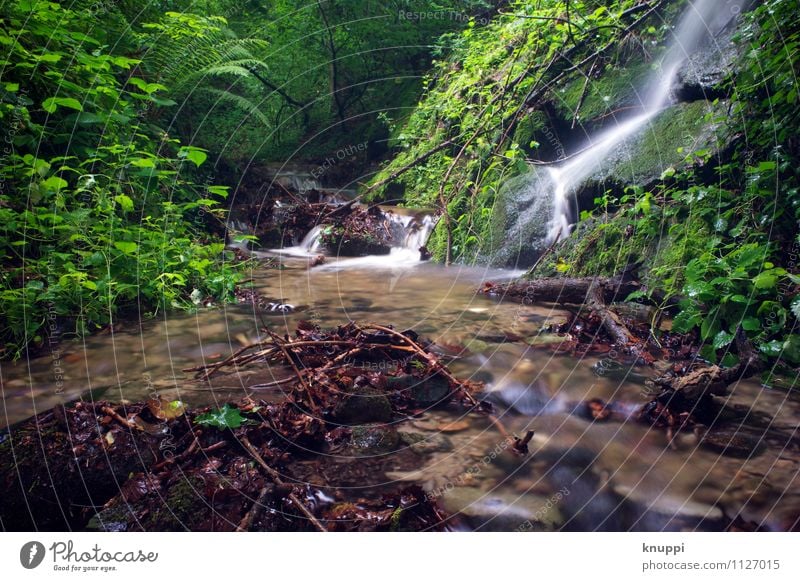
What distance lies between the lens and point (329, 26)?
3756 mm

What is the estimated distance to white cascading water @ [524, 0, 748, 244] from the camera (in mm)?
3512

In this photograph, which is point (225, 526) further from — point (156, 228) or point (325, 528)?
point (156, 228)

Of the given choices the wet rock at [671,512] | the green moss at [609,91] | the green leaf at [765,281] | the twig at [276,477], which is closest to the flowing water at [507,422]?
the wet rock at [671,512]

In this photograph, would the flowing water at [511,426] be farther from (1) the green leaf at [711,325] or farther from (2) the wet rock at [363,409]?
(1) the green leaf at [711,325]

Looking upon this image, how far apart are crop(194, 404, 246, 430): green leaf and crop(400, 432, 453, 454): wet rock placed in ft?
1.51

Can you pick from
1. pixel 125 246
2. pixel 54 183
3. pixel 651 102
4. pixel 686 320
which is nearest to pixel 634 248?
pixel 686 320

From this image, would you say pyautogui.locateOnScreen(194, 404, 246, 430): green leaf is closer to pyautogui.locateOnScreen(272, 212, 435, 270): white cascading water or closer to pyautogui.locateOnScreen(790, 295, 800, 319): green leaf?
pyautogui.locateOnScreen(790, 295, 800, 319): green leaf

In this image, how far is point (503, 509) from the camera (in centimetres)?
104

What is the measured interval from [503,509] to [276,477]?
0.54m

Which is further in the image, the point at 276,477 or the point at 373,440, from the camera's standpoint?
the point at 373,440

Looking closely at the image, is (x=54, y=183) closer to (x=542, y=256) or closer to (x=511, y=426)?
(x=511, y=426)

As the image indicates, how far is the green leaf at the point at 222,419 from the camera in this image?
1.17m

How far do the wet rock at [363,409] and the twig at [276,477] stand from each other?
0.27 meters

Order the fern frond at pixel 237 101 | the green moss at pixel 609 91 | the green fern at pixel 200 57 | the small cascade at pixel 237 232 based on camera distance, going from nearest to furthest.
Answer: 1. the green fern at pixel 200 57
2. the green moss at pixel 609 91
3. the fern frond at pixel 237 101
4. the small cascade at pixel 237 232
